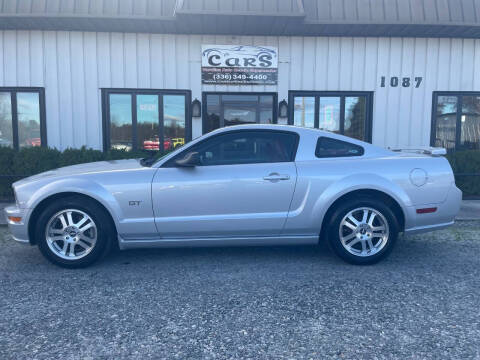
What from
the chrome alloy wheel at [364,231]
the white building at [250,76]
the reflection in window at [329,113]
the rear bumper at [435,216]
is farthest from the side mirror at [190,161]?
the reflection in window at [329,113]

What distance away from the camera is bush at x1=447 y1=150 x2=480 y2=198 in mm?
8562

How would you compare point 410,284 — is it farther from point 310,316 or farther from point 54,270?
point 54,270

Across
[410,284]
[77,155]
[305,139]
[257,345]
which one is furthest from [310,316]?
[77,155]

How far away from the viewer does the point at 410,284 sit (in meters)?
3.93

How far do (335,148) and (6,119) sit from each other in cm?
863

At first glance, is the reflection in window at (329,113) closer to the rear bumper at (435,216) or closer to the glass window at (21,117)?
the rear bumper at (435,216)

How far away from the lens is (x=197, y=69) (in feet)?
31.6

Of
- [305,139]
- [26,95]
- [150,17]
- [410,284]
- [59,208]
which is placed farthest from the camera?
[26,95]

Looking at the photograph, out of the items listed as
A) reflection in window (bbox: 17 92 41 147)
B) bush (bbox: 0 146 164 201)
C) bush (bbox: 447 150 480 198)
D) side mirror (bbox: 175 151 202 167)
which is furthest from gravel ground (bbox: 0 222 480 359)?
reflection in window (bbox: 17 92 41 147)

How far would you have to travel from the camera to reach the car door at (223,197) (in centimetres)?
429

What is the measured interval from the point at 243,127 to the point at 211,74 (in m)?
5.42

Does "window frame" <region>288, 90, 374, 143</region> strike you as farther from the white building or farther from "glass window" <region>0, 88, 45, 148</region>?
"glass window" <region>0, 88, 45, 148</region>

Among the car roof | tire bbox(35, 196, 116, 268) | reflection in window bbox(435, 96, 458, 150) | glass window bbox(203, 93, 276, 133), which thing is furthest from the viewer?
reflection in window bbox(435, 96, 458, 150)

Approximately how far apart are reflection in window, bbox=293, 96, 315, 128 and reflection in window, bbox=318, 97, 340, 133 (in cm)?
23
